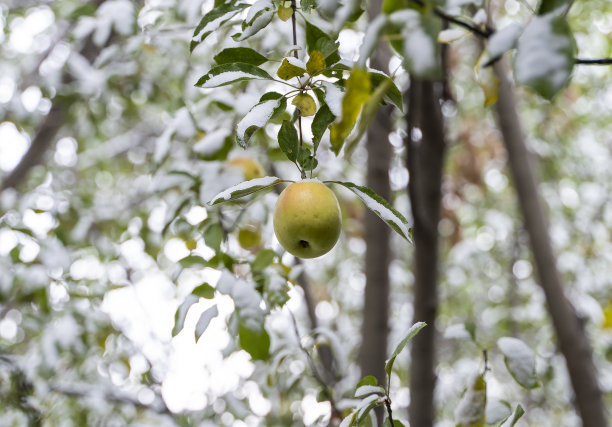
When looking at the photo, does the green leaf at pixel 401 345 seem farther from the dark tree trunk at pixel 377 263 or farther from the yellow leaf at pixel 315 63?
the dark tree trunk at pixel 377 263

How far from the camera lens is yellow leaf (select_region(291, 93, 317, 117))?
2.46ft

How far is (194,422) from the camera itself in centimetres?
172

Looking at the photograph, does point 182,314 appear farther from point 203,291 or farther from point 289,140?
point 289,140

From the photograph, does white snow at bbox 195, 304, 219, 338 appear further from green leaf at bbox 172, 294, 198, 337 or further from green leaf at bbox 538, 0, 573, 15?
green leaf at bbox 538, 0, 573, 15

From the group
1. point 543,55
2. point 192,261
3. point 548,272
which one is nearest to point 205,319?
point 192,261

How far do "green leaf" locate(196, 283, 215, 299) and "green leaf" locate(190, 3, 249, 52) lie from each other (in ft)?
1.26

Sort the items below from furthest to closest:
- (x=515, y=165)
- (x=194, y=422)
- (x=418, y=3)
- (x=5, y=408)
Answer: (x=515, y=165), (x=5, y=408), (x=194, y=422), (x=418, y=3)

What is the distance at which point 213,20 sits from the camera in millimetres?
764

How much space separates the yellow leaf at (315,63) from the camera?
68 centimetres

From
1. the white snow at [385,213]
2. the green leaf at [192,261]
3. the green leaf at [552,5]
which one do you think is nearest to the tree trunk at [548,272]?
the green leaf at [192,261]

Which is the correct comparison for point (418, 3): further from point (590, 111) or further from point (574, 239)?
point (590, 111)

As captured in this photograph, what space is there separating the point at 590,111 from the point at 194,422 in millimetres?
3511

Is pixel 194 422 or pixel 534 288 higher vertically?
pixel 194 422

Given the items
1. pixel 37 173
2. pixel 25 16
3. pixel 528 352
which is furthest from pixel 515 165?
pixel 25 16
